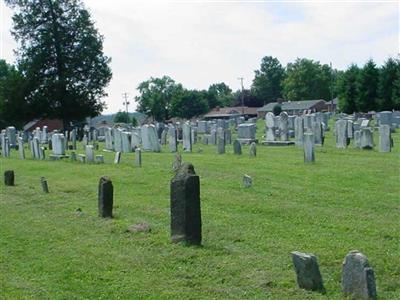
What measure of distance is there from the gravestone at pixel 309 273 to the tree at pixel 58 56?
46.7 meters

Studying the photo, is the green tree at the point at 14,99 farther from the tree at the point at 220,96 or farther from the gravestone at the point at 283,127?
the tree at the point at 220,96

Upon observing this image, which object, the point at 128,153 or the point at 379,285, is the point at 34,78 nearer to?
the point at 128,153

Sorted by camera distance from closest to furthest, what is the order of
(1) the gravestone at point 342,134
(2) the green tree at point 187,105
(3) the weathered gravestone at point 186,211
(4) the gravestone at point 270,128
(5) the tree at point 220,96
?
(3) the weathered gravestone at point 186,211 < (1) the gravestone at point 342,134 < (4) the gravestone at point 270,128 < (2) the green tree at point 187,105 < (5) the tree at point 220,96

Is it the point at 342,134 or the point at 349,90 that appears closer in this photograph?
the point at 342,134

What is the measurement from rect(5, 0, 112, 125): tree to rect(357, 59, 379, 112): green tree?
28034mm

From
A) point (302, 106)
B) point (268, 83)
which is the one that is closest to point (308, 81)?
point (302, 106)

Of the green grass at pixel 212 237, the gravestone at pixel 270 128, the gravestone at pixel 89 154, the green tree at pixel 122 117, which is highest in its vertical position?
the green tree at pixel 122 117

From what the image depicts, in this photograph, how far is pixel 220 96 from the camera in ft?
450

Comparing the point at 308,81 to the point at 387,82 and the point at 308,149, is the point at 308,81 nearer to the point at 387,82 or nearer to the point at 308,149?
the point at 387,82

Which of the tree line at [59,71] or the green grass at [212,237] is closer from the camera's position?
the green grass at [212,237]

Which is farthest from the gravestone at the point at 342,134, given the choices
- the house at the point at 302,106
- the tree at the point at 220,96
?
the tree at the point at 220,96

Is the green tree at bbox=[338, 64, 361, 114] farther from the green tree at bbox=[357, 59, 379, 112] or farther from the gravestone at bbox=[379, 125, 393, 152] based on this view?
the gravestone at bbox=[379, 125, 393, 152]

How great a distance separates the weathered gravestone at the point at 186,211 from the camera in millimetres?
8719

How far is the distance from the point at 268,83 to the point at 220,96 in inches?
472
